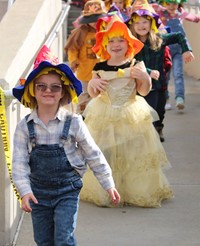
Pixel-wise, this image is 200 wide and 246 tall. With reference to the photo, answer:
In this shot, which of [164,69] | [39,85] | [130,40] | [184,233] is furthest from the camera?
[164,69]

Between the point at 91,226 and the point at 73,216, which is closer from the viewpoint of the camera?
the point at 73,216

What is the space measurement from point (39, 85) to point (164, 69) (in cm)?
410

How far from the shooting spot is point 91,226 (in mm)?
6531

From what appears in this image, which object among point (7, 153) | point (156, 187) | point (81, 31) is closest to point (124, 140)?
point (156, 187)

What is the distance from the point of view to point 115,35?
6883 millimetres

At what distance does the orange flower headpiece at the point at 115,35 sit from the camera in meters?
6.84

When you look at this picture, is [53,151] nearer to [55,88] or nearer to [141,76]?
[55,88]

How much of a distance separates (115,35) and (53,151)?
7.60ft

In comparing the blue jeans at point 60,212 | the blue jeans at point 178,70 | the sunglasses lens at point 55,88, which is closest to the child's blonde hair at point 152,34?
the blue jeans at point 178,70

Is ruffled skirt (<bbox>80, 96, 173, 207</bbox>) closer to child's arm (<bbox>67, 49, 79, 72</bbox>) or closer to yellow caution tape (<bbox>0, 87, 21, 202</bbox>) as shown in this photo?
yellow caution tape (<bbox>0, 87, 21, 202</bbox>)

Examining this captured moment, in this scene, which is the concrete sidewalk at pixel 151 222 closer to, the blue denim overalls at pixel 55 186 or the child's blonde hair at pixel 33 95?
the blue denim overalls at pixel 55 186

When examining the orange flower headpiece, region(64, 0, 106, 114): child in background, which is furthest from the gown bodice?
region(64, 0, 106, 114): child in background

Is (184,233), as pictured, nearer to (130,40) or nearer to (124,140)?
(124,140)

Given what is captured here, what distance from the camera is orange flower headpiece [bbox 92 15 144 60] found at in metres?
6.84
